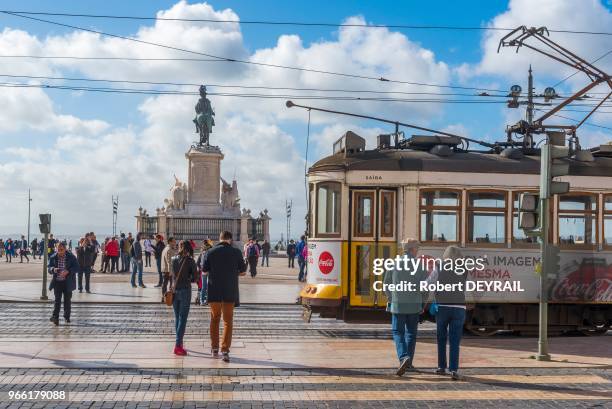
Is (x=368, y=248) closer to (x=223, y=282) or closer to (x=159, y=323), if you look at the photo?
(x=223, y=282)

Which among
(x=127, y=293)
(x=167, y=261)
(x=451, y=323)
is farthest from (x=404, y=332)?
(x=127, y=293)

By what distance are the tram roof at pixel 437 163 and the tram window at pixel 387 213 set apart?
1.57 ft

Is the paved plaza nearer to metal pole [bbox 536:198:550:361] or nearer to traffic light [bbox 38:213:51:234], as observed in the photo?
metal pole [bbox 536:198:550:361]

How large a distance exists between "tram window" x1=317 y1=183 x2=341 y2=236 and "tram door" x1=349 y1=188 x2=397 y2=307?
0.29m

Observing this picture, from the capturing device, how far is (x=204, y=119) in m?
58.6

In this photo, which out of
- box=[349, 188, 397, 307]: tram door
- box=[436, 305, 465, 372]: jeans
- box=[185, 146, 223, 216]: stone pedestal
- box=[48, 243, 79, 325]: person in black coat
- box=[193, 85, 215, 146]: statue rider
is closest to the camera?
box=[436, 305, 465, 372]: jeans

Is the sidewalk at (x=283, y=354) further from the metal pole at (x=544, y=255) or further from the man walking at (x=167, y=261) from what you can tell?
the man walking at (x=167, y=261)

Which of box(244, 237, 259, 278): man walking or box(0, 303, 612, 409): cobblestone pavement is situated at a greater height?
box(244, 237, 259, 278): man walking

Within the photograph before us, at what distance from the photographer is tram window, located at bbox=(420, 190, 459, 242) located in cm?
1478

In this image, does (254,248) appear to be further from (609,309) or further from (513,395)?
(513,395)

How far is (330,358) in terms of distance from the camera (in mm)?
12156

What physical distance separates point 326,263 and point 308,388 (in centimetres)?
485

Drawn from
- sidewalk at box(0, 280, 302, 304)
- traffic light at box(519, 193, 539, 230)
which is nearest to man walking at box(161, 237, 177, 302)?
sidewalk at box(0, 280, 302, 304)

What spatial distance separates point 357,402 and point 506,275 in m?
6.44
